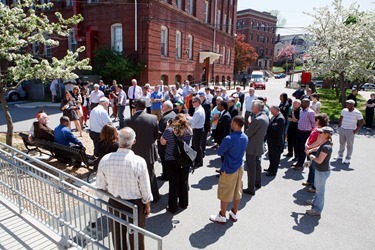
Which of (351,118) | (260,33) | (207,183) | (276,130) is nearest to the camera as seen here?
(207,183)

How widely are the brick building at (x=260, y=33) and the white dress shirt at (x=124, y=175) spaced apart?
69669 mm

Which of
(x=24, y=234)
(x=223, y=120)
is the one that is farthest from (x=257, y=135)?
(x=24, y=234)

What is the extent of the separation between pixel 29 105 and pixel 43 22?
1069cm

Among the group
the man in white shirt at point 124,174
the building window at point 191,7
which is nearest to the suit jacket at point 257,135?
the man in white shirt at point 124,174

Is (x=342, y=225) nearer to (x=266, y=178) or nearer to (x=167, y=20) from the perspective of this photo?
(x=266, y=178)

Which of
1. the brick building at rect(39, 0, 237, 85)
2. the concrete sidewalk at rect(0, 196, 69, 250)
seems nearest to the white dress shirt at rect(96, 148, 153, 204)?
the concrete sidewalk at rect(0, 196, 69, 250)

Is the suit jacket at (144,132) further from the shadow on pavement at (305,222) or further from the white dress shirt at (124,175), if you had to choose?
the shadow on pavement at (305,222)

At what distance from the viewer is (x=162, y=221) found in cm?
→ 452

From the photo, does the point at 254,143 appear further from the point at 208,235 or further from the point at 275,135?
the point at 208,235

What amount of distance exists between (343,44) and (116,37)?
53.7ft

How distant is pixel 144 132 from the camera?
15.5ft

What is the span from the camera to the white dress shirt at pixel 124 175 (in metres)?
3.01

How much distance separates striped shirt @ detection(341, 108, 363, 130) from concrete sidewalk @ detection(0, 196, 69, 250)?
7736mm

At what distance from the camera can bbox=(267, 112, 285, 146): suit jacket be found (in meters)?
6.37
